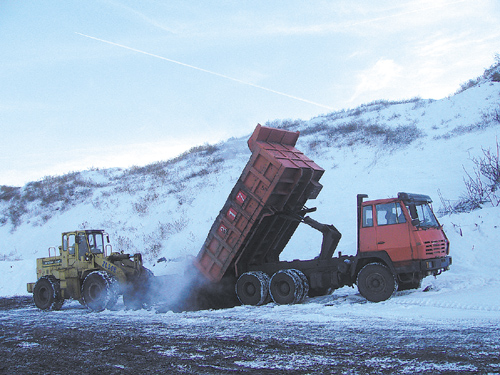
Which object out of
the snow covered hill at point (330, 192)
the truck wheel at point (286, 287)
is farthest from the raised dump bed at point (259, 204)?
the snow covered hill at point (330, 192)

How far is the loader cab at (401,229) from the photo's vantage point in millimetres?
10547

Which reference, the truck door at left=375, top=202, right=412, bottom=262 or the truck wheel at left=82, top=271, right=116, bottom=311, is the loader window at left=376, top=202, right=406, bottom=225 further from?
the truck wheel at left=82, top=271, right=116, bottom=311

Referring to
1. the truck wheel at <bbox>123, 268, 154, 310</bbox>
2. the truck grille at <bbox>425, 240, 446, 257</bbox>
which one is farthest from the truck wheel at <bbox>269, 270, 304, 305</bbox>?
the truck wheel at <bbox>123, 268, 154, 310</bbox>

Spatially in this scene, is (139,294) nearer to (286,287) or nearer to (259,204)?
(286,287)

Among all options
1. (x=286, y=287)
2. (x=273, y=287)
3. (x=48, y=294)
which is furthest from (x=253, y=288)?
(x=48, y=294)

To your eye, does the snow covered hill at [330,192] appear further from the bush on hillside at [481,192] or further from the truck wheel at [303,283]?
the truck wheel at [303,283]

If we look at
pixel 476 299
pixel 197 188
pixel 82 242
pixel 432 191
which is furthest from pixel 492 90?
pixel 82 242

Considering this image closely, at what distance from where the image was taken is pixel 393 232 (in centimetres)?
1081

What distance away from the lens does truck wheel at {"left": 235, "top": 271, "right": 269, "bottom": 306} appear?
39.1 feet

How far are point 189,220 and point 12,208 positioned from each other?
22591mm

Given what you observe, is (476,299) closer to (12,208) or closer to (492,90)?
(492,90)

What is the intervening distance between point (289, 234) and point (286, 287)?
6.15 feet

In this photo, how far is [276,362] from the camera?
6.03 meters

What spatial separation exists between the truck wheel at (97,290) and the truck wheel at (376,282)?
22.4ft
